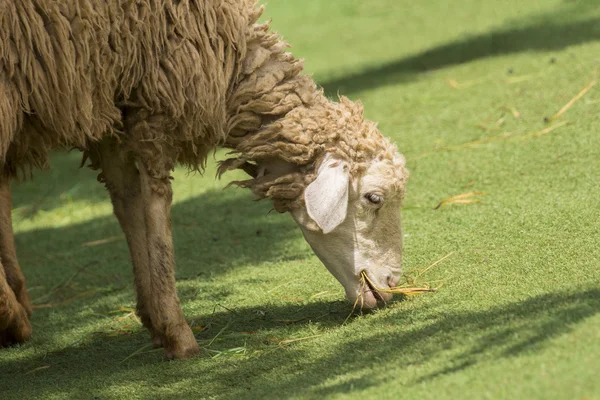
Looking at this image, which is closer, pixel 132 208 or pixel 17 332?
pixel 132 208

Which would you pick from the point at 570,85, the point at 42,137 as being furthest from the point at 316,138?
the point at 570,85

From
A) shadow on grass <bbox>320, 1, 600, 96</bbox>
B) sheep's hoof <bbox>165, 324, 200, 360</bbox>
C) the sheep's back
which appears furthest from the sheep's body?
shadow on grass <bbox>320, 1, 600, 96</bbox>

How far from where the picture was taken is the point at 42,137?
460cm

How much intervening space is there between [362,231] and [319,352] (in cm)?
80

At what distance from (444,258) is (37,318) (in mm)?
2684

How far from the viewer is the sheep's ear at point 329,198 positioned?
4.76 m

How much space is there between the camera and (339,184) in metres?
4.77

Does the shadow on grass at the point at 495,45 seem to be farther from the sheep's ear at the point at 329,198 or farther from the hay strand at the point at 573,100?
the sheep's ear at the point at 329,198

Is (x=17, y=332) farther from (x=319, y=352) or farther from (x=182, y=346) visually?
(x=319, y=352)

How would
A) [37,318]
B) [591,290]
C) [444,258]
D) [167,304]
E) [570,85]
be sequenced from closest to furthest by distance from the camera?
[591,290] < [167,304] < [444,258] < [37,318] < [570,85]

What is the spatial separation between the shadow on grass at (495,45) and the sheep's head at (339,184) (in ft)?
18.6

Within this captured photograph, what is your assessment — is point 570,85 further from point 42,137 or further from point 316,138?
point 42,137

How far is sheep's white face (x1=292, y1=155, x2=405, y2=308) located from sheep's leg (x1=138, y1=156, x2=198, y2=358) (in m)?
0.69

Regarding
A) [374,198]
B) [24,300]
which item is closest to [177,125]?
[374,198]
